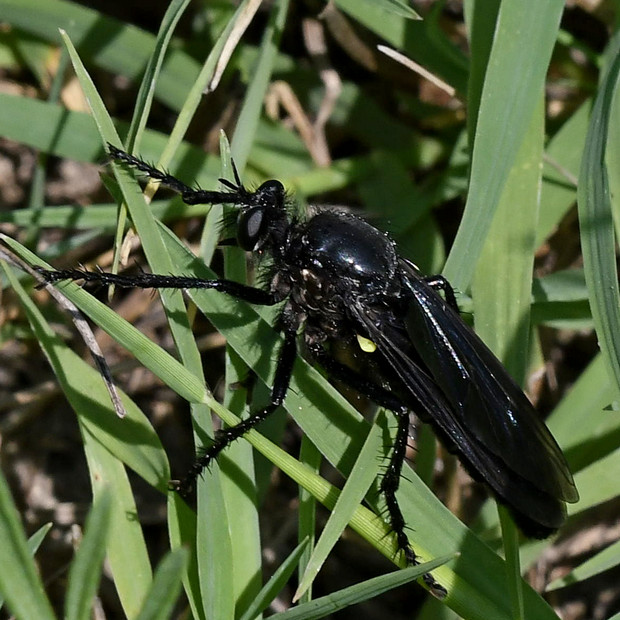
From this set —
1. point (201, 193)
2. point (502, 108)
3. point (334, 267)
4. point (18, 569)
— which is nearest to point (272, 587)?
point (18, 569)

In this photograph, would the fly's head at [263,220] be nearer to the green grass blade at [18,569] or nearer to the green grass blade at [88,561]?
the green grass blade at [18,569]

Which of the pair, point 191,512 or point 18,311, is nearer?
point 191,512

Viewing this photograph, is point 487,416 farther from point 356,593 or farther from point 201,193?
point 201,193

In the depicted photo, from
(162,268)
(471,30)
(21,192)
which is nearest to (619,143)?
(471,30)

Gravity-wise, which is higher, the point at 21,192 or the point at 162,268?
the point at 162,268

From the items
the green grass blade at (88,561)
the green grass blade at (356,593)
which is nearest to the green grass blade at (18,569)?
the green grass blade at (88,561)

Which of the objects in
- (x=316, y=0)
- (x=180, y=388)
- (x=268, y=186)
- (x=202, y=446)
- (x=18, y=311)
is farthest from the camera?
(x=316, y=0)

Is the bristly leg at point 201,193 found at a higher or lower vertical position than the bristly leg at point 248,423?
higher

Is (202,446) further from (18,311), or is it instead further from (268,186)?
(18,311)
